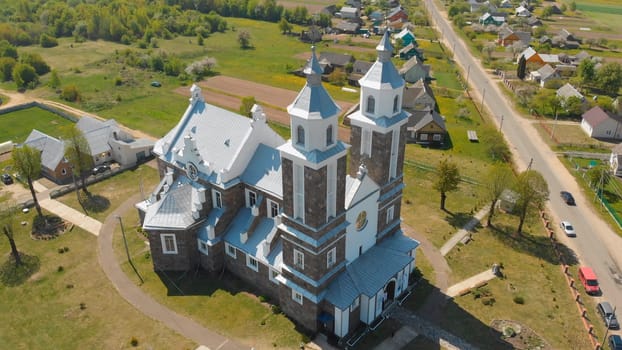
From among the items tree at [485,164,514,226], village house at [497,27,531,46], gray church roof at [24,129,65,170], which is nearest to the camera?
tree at [485,164,514,226]

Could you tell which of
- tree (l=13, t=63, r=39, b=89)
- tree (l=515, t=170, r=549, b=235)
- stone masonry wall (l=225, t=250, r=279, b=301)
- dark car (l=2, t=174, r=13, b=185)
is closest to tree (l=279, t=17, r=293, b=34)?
tree (l=13, t=63, r=39, b=89)

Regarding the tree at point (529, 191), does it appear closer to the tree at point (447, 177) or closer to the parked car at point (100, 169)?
the tree at point (447, 177)

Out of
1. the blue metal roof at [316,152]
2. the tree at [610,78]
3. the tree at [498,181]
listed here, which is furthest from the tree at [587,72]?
the blue metal roof at [316,152]

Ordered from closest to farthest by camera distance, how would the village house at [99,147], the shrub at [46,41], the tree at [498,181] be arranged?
the tree at [498,181], the village house at [99,147], the shrub at [46,41]

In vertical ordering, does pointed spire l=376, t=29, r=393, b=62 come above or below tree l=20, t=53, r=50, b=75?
above

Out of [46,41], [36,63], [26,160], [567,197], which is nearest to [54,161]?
[26,160]

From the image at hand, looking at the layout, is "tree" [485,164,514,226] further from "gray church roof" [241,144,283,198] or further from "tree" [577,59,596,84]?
"tree" [577,59,596,84]

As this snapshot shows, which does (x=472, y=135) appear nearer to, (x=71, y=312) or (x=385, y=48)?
(x=385, y=48)
